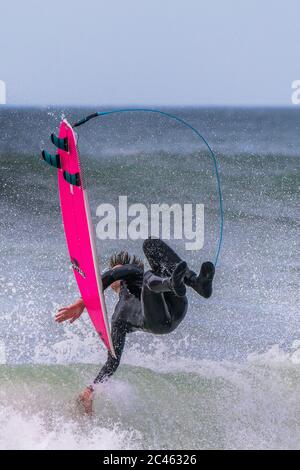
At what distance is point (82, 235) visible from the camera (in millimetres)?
5215

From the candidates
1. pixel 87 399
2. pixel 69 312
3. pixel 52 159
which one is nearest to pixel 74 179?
pixel 52 159

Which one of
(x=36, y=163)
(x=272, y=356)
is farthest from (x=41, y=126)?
(x=272, y=356)

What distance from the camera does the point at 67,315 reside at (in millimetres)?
5066

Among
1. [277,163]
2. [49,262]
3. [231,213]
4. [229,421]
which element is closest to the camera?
[229,421]

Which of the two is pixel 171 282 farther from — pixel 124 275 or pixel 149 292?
pixel 124 275

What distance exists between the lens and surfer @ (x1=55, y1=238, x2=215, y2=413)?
4.73m

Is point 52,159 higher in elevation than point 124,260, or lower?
higher

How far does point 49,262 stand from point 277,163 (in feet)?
39.5

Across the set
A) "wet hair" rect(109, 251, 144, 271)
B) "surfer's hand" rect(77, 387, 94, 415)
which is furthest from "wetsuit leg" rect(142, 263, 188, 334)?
"surfer's hand" rect(77, 387, 94, 415)

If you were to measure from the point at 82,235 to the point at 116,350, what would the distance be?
62 cm

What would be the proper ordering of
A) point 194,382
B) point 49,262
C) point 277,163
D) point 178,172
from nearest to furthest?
1. point 194,382
2. point 49,262
3. point 178,172
4. point 277,163

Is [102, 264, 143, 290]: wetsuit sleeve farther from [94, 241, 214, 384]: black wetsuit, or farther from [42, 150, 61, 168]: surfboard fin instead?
[42, 150, 61, 168]: surfboard fin
